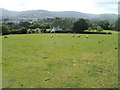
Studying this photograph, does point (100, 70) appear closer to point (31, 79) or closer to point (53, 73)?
point (53, 73)

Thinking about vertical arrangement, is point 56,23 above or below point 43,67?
above

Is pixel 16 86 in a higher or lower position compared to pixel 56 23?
lower

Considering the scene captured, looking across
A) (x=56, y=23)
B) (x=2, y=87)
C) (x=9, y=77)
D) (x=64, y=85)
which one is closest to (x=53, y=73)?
(x=64, y=85)

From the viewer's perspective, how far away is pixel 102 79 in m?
8.74

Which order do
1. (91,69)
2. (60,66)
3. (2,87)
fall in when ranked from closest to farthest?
1. (2,87)
2. (91,69)
3. (60,66)

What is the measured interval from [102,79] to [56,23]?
67.6 meters

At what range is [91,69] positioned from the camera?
10.7 metres

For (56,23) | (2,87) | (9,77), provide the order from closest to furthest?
1. (2,87)
2. (9,77)
3. (56,23)

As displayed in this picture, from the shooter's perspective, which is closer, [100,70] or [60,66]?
[100,70]

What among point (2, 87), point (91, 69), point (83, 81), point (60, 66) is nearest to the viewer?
point (2, 87)

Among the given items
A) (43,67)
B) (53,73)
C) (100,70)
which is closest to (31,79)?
(53,73)

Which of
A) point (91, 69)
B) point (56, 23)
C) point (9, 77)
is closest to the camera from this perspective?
point (9, 77)

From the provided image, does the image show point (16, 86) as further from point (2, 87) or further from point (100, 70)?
point (100, 70)

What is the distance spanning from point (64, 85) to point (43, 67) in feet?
12.1
